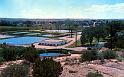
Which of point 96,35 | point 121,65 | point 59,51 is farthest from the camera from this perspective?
point 96,35

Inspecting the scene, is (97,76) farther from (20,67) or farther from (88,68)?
(20,67)

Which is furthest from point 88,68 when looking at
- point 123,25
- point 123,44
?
point 123,25

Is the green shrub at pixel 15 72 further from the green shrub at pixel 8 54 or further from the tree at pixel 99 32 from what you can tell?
the tree at pixel 99 32

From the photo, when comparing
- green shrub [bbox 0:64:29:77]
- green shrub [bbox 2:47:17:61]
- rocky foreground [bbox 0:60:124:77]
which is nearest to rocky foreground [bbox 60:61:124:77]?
rocky foreground [bbox 0:60:124:77]

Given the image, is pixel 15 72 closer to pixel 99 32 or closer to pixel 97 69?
pixel 97 69

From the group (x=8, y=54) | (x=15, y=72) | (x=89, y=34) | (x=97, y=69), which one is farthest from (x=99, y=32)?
(x=15, y=72)

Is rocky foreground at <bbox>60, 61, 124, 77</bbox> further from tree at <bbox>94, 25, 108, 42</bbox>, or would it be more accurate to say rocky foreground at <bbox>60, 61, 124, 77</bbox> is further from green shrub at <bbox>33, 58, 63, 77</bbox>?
tree at <bbox>94, 25, 108, 42</bbox>

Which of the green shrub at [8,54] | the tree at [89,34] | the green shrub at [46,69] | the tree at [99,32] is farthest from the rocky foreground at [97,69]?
the tree at [99,32]

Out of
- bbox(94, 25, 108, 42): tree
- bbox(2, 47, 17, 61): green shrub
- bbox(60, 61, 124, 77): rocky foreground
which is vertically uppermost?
bbox(60, 61, 124, 77): rocky foreground

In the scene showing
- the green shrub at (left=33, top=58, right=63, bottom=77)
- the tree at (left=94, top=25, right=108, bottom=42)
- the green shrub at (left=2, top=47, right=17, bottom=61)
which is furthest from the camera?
the tree at (left=94, top=25, right=108, bottom=42)

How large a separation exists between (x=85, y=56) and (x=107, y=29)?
52.9 metres

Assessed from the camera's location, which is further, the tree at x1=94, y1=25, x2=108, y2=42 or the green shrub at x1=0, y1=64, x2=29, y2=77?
the tree at x1=94, y1=25, x2=108, y2=42

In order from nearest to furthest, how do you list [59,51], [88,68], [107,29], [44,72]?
[44,72] < [88,68] < [59,51] < [107,29]

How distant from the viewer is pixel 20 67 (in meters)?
16.9
